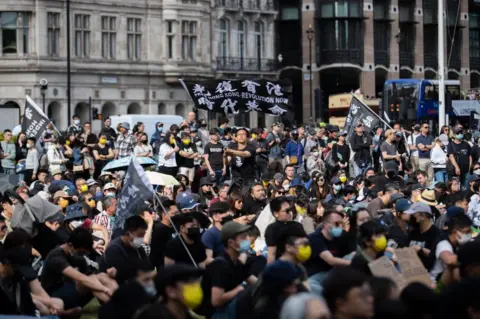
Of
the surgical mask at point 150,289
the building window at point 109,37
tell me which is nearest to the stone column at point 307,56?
the building window at point 109,37

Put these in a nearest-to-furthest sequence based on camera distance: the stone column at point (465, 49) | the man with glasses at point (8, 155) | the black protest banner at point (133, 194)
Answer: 1. the black protest banner at point (133, 194)
2. the man with glasses at point (8, 155)
3. the stone column at point (465, 49)

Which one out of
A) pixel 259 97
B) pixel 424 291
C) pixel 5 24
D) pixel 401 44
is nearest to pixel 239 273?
pixel 424 291

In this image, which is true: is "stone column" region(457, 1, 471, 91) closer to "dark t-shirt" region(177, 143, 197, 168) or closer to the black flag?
the black flag

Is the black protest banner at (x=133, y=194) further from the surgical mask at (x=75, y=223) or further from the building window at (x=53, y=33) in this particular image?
the building window at (x=53, y=33)

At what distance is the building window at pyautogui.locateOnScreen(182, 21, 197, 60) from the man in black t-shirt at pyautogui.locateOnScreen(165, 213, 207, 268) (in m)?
52.1

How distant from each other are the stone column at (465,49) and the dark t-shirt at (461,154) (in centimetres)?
5363

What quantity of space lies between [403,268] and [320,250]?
95 centimetres

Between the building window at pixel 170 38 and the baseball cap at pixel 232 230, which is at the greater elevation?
the building window at pixel 170 38

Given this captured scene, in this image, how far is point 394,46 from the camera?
263 ft

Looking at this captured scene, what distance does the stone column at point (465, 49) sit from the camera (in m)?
85.6

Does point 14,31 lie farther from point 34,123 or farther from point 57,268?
point 57,268

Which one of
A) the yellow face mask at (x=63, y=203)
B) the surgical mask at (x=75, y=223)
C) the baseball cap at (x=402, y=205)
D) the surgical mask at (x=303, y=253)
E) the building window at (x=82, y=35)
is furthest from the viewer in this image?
the building window at (x=82, y=35)

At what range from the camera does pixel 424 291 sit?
433 inches

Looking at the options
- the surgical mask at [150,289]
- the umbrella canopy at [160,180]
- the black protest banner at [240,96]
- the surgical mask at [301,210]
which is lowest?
the surgical mask at [150,289]
